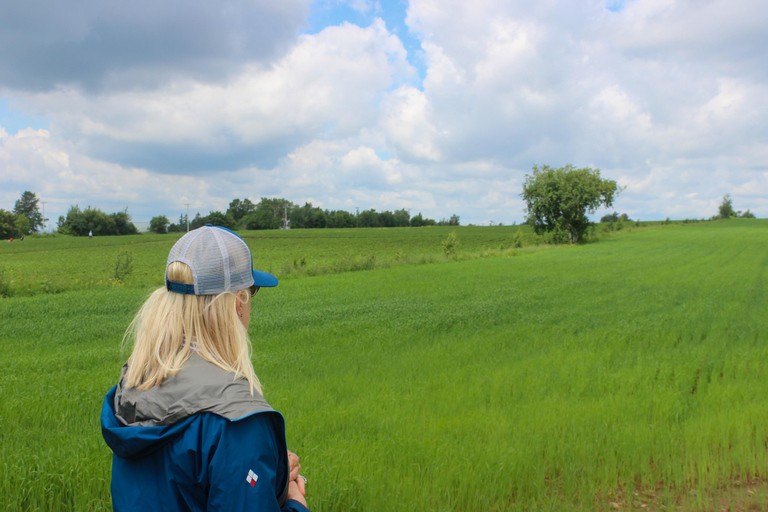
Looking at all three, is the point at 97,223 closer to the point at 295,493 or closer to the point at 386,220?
the point at 386,220

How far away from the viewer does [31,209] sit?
12569 centimetres

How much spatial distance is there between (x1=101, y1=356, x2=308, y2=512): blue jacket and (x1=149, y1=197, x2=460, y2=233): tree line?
87.3 m

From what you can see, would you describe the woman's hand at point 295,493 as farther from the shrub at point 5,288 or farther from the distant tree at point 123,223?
the distant tree at point 123,223

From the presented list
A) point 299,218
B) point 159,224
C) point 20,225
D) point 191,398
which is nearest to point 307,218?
point 299,218

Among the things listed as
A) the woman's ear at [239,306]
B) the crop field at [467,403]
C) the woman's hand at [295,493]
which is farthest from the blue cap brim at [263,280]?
the crop field at [467,403]

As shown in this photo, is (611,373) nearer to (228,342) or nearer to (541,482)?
(541,482)

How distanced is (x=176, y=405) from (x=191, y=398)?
48 mm

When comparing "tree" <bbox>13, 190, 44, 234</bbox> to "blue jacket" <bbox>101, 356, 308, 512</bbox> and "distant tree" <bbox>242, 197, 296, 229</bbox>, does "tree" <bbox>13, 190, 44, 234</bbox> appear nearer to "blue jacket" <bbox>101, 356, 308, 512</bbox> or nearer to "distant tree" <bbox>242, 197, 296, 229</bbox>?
"distant tree" <bbox>242, 197, 296, 229</bbox>

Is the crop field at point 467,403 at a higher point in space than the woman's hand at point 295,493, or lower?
lower

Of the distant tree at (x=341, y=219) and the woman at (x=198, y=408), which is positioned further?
the distant tree at (x=341, y=219)

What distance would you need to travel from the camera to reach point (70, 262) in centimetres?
4197

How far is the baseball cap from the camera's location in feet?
5.37

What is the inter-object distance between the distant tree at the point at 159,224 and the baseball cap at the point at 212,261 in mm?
101940

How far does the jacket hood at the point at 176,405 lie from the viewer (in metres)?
1.36
